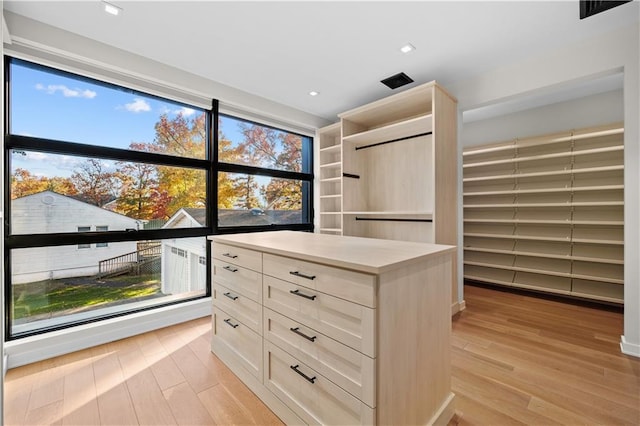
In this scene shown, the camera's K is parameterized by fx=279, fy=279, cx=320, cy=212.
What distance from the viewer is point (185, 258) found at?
3066 millimetres

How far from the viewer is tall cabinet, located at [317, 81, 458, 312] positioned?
2.88 metres

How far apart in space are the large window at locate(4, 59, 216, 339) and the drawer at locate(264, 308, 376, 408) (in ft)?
6.11

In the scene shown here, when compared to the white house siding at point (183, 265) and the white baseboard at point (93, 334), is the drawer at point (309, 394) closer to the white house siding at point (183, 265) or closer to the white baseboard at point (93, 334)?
the white baseboard at point (93, 334)

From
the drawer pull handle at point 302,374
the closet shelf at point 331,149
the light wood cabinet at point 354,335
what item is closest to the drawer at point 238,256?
the light wood cabinet at point 354,335

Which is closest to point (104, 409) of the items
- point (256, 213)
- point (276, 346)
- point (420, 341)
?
point (276, 346)

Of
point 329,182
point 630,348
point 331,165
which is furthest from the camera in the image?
point 329,182

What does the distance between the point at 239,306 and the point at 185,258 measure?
150cm

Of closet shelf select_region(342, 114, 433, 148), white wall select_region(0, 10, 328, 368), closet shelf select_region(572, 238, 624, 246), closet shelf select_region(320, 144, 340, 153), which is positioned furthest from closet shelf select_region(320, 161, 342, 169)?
closet shelf select_region(572, 238, 624, 246)

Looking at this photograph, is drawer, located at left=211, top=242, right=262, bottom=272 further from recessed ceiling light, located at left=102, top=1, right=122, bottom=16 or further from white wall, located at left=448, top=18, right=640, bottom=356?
white wall, located at left=448, top=18, right=640, bottom=356

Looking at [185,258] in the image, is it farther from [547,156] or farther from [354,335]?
[547,156]

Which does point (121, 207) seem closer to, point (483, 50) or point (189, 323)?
point (189, 323)

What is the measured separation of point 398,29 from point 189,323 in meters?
3.34

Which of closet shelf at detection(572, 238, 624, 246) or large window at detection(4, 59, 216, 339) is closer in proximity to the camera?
large window at detection(4, 59, 216, 339)

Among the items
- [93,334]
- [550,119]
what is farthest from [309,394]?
[550,119]
